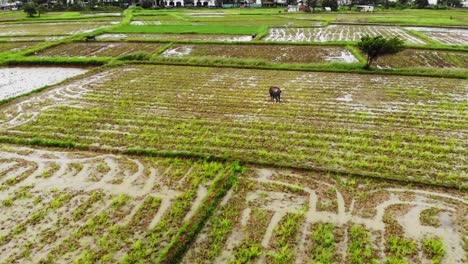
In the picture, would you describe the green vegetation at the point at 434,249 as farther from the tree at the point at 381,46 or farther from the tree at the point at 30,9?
the tree at the point at 30,9

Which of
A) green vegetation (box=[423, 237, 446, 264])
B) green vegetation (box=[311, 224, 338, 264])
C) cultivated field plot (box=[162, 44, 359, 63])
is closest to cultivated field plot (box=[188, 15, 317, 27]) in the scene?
cultivated field plot (box=[162, 44, 359, 63])

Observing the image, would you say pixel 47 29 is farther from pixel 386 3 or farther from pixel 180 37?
pixel 386 3

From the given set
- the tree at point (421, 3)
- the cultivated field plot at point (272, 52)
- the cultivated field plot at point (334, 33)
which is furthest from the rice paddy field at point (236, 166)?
the tree at point (421, 3)

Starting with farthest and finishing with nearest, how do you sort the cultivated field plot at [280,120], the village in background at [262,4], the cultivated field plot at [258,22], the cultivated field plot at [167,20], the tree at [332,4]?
1. the village in background at [262,4]
2. the tree at [332,4]
3. the cultivated field plot at [167,20]
4. the cultivated field plot at [258,22]
5. the cultivated field plot at [280,120]

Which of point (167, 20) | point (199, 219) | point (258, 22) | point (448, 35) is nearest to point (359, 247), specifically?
→ point (199, 219)

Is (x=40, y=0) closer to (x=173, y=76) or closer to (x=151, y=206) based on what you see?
(x=173, y=76)

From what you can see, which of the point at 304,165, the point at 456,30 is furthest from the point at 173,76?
the point at 456,30

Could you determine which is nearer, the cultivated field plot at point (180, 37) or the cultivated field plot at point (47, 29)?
the cultivated field plot at point (180, 37)
